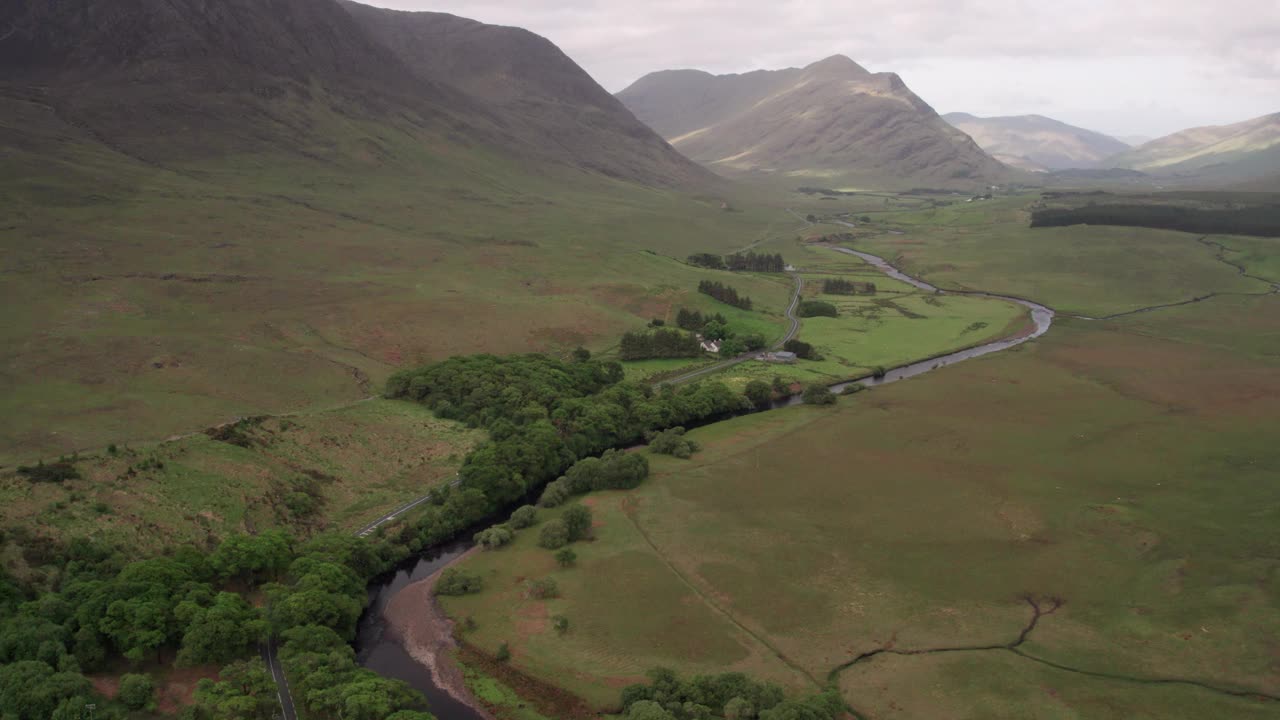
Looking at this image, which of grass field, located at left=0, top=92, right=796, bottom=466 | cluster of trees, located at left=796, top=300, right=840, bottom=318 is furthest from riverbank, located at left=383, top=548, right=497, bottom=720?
cluster of trees, located at left=796, top=300, right=840, bottom=318

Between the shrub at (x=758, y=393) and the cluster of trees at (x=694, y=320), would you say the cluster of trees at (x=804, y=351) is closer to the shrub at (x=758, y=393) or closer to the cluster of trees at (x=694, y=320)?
the cluster of trees at (x=694, y=320)

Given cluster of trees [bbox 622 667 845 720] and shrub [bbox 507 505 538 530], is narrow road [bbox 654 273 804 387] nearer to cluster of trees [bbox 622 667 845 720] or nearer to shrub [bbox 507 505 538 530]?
shrub [bbox 507 505 538 530]

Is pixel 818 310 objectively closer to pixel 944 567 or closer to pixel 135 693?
pixel 944 567

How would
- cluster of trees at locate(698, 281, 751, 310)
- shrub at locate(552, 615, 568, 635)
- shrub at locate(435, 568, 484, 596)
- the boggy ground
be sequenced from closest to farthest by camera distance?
the boggy ground → shrub at locate(552, 615, 568, 635) → shrub at locate(435, 568, 484, 596) → cluster of trees at locate(698, 281, 751, 310)

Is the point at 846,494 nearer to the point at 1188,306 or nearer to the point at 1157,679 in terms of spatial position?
the point at 1157,679

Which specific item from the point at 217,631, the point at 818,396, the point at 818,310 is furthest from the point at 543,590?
the point at 818,310

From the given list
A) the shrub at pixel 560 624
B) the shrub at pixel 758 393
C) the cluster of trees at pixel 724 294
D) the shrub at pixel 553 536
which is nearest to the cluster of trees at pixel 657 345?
the shrub at pixel 758 393
